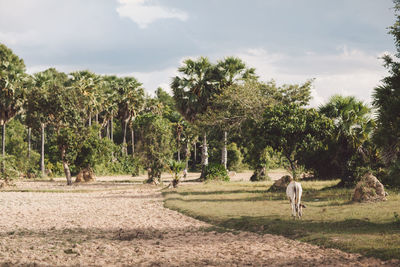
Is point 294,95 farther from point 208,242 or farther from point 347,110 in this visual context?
point 208,242

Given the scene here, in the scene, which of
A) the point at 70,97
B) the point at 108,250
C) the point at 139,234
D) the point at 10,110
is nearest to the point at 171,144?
the point at 70,97

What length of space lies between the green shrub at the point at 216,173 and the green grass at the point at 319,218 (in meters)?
17.6

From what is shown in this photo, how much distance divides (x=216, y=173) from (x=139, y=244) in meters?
28.6

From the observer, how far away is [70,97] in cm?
3450

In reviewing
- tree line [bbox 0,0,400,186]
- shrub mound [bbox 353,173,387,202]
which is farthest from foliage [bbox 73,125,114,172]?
shrub mound [bbox 353,173,387,202]

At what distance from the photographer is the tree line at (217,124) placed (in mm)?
22688

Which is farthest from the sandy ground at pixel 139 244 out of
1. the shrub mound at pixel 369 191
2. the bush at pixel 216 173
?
the bush at pixel 216 173

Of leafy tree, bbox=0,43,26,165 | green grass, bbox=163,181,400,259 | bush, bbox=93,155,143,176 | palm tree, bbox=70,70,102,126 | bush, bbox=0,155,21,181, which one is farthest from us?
bush, bbox=93,155,143,176

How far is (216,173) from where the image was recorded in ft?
129

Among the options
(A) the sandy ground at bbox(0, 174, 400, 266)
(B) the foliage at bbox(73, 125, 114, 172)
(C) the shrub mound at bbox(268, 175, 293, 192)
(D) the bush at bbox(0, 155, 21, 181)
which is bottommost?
(A) the sandy ground at bbox(0, 174, 400, 266)

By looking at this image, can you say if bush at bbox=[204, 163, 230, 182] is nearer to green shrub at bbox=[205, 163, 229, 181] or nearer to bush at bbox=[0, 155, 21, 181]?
green shrub at bbox=[205, 163, 229, 181]

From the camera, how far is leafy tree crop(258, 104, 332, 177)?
73.8ft

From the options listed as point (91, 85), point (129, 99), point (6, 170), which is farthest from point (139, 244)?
point (129, 99)

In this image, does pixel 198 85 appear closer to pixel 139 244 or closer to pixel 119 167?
pixel 119 167
